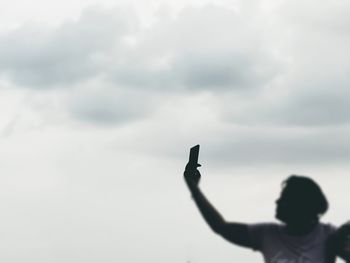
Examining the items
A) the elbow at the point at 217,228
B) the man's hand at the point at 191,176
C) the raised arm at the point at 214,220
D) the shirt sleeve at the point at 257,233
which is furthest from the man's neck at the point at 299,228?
the man's hand at the point at 191,176

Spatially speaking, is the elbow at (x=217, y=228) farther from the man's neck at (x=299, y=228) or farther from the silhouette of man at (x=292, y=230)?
the man's neck at (x=299, y=228)

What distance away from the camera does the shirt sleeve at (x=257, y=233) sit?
26953mm

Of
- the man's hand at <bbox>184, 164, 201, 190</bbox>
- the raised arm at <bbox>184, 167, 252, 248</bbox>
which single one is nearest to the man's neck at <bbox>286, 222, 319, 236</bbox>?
the raised arm at <bbox>184, 167, 252, 248</bbox>

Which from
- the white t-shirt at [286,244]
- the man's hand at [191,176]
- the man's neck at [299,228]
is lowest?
the white t-shirt at [286,244]

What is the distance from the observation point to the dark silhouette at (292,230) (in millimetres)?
26859

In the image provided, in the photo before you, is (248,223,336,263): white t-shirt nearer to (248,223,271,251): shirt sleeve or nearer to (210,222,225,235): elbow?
(248,223,271,251): shirt sleeve

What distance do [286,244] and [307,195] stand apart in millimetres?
552

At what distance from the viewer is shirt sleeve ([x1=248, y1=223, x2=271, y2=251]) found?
1061 inches

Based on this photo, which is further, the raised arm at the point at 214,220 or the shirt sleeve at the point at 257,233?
the shirt sleeve at the point at 257,233

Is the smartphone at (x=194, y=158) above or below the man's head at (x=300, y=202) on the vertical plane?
above

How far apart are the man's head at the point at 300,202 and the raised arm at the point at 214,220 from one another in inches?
16.5

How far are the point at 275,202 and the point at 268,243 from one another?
43cm

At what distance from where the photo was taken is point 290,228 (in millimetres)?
26969

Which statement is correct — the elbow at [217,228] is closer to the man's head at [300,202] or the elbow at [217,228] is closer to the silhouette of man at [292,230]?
the silhouette of man at [292,230]
